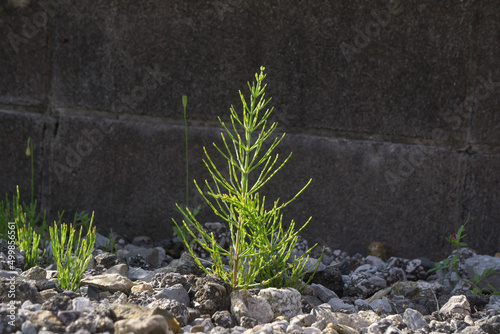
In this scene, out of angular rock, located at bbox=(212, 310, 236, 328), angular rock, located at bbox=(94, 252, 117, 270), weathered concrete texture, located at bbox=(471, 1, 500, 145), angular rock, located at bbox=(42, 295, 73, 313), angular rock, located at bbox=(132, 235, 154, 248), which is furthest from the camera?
angular rock, located at bbox=(132, 235, 154, 248)

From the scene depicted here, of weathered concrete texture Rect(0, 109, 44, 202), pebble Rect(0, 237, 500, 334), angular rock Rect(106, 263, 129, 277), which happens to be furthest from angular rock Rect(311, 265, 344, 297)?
weathered concrete texture Rect(0, 109, 44, 202)

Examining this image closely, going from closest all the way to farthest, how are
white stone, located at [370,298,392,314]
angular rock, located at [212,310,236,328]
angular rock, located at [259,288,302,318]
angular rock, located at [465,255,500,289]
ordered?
angular rock, located at [212,310,236,328] < angular rock, located at [259,288,302,318] < white stone, located at [370,298,392,314] < angular rock, located at [465,255,500,289]

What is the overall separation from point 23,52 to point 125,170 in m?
0.85

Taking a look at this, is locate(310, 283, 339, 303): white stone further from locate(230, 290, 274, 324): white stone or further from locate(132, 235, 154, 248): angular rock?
locate(132, 235, 154, 248): angular rock

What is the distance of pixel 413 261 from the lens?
2531 mm

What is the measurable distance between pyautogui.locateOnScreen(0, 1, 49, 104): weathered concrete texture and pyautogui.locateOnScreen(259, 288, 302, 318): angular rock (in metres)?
1.80

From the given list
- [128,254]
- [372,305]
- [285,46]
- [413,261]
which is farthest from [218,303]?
[285,46]

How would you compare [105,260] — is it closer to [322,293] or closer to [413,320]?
[322,293]

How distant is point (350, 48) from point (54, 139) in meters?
1.66

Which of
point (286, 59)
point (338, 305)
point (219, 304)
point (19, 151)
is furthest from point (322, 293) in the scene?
point (19, 151)

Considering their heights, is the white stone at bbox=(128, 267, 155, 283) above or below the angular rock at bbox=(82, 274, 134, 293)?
below

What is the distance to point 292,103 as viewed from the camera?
2713 millimetres

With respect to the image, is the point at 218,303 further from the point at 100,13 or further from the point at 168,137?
the point at 100,13

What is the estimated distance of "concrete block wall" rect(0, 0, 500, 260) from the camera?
2.65 metres
